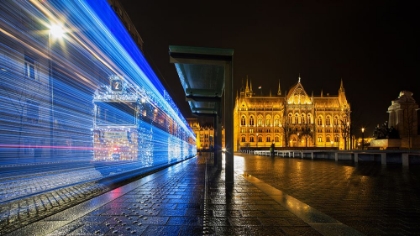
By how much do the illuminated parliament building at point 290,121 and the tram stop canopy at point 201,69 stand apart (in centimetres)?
12047

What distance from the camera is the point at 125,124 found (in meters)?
11.3

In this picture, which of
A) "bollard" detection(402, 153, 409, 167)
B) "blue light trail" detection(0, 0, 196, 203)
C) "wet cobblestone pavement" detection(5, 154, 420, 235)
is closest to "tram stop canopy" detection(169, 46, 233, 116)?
"blue light trail" detection(0, 0, 196, 203)

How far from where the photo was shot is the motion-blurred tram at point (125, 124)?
32.2 feet

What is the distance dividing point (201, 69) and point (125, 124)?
11.9ft

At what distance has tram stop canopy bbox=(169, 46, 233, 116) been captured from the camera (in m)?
10.8

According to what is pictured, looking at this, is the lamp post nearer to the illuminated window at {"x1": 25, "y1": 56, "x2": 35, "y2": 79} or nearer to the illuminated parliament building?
the illuminated window at {"x1": 25, "y1": 56, "x2": 35, "y2": 79}

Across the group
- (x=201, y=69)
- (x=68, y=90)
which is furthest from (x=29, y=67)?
(x=201, y=69)

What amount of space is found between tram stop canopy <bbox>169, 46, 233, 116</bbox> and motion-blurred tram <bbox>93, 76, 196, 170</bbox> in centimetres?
180

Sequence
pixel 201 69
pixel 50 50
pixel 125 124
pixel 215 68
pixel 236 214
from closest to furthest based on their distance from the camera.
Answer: pixel 236 214, pixel 50 50, pixel 125 124, pixel 215 68, pixel 201 69

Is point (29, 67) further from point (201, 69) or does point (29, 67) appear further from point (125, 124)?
point (201, 69)

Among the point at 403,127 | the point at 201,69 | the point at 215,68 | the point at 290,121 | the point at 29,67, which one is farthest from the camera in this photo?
the point at 290,121

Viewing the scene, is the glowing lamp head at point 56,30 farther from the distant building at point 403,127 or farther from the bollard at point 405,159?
the distant building at point 403,127

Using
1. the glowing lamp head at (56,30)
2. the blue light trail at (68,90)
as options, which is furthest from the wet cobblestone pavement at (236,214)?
the glowing lamp head at (56,30)

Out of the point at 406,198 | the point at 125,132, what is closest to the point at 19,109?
the point at 125,132
